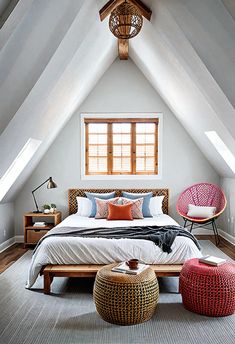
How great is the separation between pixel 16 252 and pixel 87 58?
3.24 meters

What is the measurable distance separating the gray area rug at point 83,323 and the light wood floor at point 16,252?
104 centimetres

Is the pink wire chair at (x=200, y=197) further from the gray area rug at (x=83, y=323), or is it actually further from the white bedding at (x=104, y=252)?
the gray area rug at (x=83, y=323)

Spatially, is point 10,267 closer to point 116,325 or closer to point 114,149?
point 116,325

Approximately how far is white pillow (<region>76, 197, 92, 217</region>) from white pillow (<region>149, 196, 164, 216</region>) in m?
1.10

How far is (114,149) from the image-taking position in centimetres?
648

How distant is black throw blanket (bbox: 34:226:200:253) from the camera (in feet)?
12.3

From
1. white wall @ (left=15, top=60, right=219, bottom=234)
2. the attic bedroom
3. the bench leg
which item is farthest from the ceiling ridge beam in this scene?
the bench leg

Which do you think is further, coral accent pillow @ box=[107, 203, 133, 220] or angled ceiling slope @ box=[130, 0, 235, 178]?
coral accent pillow @ box=[107, 203, 133, 220]

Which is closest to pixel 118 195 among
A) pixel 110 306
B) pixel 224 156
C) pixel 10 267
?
pixel 224 156

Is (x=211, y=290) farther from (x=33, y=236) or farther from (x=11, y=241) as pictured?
(x=11, y=241)

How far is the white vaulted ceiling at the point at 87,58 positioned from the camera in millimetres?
2762

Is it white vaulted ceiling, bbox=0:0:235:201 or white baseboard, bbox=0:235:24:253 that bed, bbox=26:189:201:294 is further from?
white baseboard, bbox=0:235:24:253

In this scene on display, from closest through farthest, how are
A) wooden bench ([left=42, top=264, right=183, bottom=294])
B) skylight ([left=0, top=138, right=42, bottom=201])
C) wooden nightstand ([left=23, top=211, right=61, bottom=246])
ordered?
wooden bench ([left=42, top=264, right=183, bottom=294]), skylight ([left=0, top=138, right=42, bottom=201]), wooden nightstand ([left=23, top=211, right=61, bottom=246])

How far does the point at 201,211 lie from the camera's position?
18.9 feet
